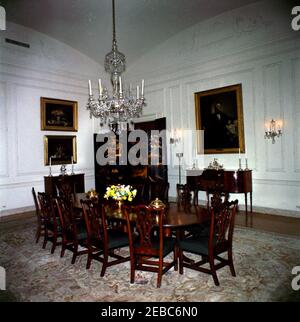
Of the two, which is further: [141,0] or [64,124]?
[64,124]

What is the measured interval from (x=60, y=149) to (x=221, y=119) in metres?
4.43

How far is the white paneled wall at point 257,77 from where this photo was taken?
5629 mm

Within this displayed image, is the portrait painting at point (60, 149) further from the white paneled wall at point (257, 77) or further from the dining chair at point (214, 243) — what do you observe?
the dining chair at point (214, 243)

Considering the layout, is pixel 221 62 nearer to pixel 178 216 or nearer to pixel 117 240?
pixel 178 216

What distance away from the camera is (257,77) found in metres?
6.11

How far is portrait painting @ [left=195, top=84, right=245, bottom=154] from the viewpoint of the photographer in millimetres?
6414

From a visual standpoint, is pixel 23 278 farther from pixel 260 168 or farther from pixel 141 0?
pixel 141 0

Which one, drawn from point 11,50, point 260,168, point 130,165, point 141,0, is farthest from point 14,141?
point 260,168

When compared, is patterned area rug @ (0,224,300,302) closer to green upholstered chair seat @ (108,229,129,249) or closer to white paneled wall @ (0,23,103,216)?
green upholstered chair seat @ (108,229,129,249)

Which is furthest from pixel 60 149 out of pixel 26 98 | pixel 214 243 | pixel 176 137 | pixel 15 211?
pixel 214 243

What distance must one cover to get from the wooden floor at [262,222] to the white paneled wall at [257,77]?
18.1 inches

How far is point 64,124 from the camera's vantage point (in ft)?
25.3

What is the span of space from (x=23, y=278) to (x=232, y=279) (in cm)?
234

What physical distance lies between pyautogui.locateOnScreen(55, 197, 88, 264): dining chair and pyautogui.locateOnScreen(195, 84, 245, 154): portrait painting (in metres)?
4.25
